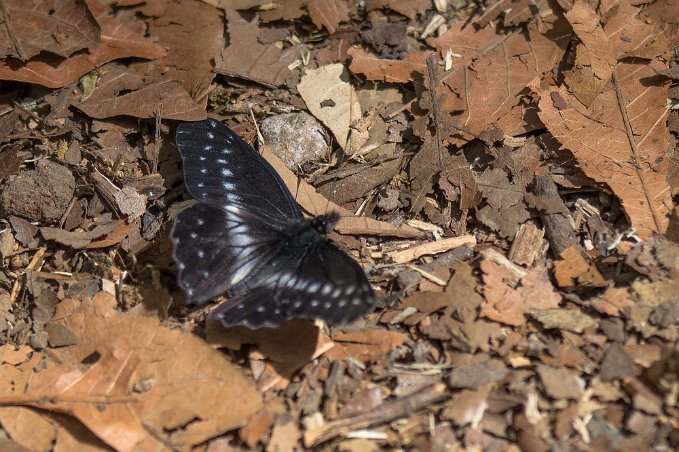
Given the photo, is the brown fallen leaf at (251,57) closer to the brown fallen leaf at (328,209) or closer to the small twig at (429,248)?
the brown fallen leaf at (328,209)

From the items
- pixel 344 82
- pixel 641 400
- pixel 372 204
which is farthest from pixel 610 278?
pixel 344 82

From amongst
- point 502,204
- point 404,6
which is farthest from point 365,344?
point 404,6

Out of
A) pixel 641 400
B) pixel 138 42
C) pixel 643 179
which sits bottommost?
pixel 641 400

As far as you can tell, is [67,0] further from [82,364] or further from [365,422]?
[365,422]

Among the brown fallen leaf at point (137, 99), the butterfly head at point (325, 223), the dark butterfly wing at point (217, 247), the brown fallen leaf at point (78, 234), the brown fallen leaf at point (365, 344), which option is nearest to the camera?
the brown fallen leaf at point (365, 344)

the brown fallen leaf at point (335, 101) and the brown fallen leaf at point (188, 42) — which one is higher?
the brown fallen leaf at point (188, 42)

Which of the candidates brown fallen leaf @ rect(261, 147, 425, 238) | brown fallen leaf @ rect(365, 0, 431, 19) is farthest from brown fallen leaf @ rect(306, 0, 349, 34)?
brown fallen leaf @ rect(261, 147, 425, 238)

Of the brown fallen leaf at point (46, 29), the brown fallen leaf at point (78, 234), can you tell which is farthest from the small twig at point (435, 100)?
the brown fallen leaf at point (46, 29)
